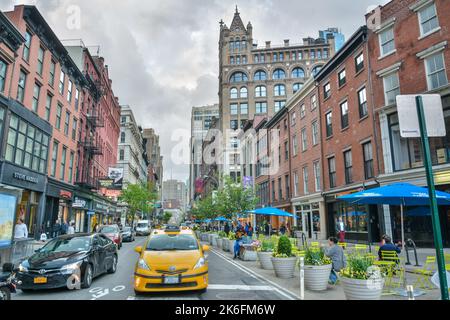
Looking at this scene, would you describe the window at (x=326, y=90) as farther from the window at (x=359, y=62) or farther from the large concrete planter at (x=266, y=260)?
the large concrete planter at (x=266, y=260)

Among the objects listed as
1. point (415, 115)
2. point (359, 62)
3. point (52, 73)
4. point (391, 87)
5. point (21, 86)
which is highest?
point (52, 73)

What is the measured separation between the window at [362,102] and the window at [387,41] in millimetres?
2819

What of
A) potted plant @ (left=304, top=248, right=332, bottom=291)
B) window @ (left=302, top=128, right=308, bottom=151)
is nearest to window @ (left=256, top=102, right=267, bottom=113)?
window @ (left=302, top=128, right=308, bottom=151)

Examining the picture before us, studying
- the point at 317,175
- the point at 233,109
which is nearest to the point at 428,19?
the point at 317,175

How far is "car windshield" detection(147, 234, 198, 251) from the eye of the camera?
9.38 meters

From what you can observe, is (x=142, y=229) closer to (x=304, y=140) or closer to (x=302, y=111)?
(x=304, y=140)

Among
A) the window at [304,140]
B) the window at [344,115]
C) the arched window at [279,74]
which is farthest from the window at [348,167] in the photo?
the arched window at [279,74]

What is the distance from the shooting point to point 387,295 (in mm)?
8398

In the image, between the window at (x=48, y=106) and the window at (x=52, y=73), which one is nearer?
the window at (x=48, y=106)

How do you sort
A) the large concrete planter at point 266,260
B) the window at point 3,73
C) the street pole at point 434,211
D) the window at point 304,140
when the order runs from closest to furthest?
the street pole at point 434,211, the large concrete planter at point 266,260, the window at point 3,73, the window at point 304,140

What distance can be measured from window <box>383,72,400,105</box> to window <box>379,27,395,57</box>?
5.31 ft

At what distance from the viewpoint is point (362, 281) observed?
7.09 metres

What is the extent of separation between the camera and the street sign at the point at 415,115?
452cm

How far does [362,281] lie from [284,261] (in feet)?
→ 13.7
